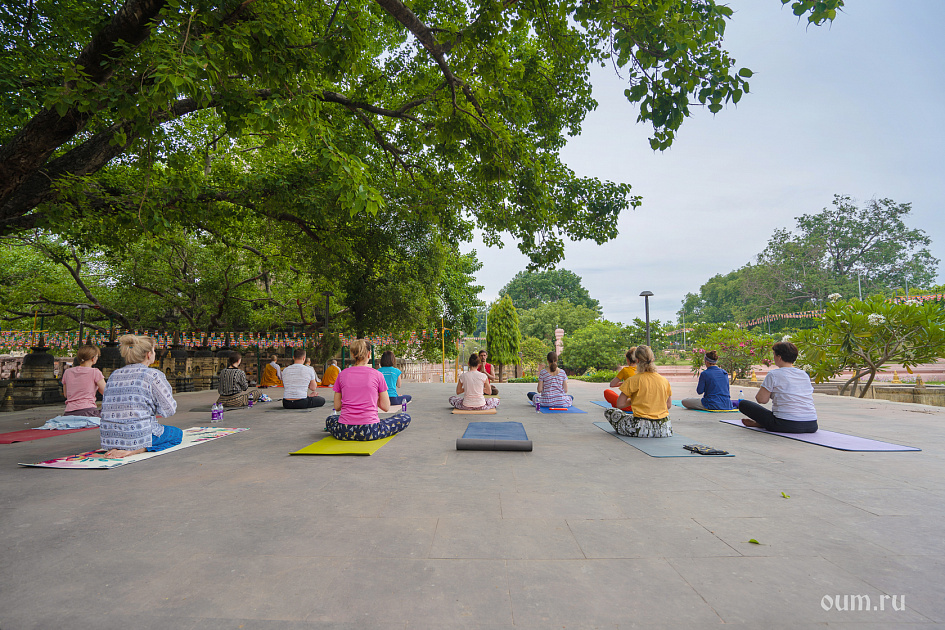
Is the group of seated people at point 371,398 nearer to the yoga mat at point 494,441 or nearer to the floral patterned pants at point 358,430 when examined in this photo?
the floral patterned pants at point 358,430

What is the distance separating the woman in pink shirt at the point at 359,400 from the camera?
18.8 feet

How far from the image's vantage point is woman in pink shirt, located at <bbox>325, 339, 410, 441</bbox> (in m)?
5.73

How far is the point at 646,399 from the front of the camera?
6.07 metres

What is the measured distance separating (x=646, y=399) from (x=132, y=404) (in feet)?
20.1

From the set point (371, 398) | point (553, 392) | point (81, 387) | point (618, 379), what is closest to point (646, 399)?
point (618, 379)

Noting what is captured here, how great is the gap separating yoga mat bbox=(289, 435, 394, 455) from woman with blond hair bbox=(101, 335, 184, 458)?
1527 mm

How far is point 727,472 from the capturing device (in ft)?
14.5

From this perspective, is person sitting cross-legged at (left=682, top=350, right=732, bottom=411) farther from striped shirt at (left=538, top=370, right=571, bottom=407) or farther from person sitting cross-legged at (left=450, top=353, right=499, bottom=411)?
person sitting cross-legged at (left=450, top=353, right=499, bottom=411)

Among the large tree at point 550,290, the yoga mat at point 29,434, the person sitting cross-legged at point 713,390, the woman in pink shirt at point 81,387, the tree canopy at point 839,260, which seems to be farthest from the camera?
the large tree at point 550,290

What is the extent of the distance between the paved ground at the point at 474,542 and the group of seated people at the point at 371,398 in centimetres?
61

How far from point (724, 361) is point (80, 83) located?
67.5 feet

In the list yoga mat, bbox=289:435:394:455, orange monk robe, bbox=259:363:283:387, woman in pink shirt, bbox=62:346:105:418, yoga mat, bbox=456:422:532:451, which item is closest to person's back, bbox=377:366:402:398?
yoga mat, bbox=289:435:394:455

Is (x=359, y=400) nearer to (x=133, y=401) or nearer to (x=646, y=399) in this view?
(x=133, y=401)

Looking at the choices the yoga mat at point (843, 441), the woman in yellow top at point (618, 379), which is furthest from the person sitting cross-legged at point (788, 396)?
the woman in yellow top at point (618, 379)
